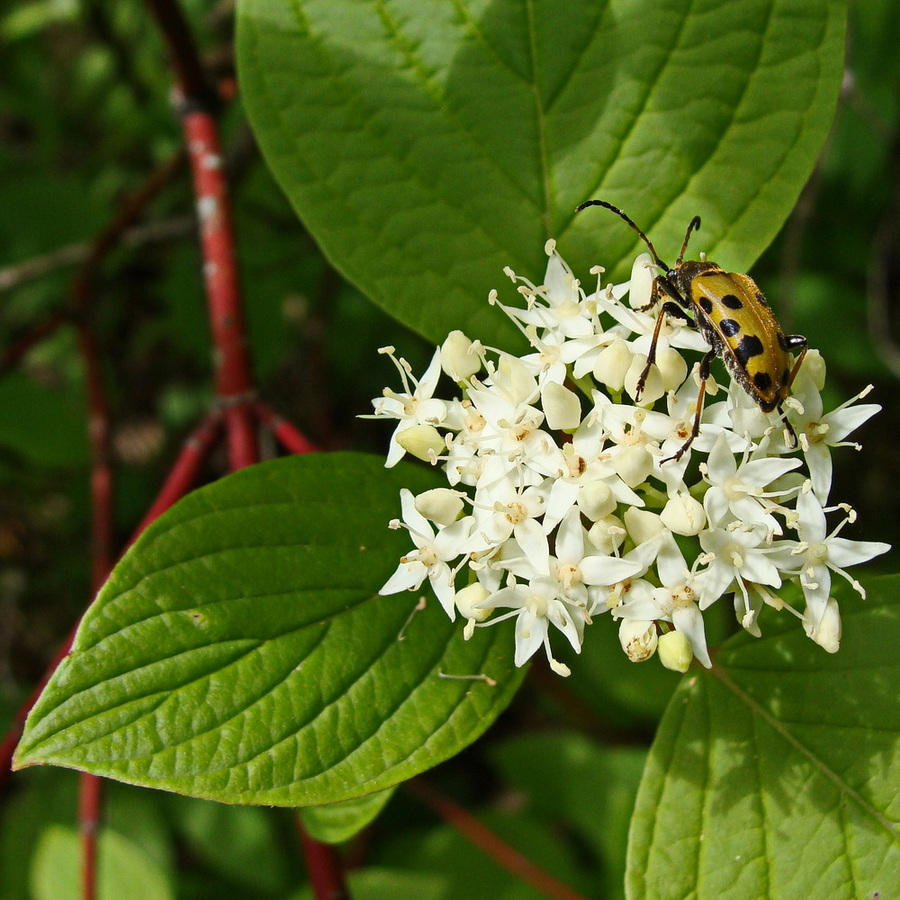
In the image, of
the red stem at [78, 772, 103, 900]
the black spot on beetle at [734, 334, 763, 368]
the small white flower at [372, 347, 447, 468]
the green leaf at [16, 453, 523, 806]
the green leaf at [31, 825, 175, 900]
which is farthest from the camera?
the green leaf at [31, 825, 175, 900]

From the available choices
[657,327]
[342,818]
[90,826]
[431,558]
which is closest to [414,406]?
[431,558]

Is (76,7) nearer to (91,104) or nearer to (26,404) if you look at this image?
(91,104)

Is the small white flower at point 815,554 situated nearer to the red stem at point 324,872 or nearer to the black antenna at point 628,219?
the black antenna at point 628,219

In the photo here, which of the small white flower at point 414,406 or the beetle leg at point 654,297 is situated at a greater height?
the beetle leg at point 654,297

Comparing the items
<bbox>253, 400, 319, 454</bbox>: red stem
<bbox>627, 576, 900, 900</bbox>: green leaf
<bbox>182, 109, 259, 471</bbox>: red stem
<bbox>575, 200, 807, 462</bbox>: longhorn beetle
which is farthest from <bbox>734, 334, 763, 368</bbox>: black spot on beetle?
<bbox>182, 109, 259, 471</bbox>: red stem

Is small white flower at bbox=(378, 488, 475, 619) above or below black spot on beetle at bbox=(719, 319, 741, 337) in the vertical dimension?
below

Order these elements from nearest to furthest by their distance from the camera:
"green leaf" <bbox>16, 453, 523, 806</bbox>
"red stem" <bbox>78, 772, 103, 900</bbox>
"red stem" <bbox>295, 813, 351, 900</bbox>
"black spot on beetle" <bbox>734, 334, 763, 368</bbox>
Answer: "green leaf" <bbox>16, 453, 523, 806</bbox>, "black spot on beetle" <bbox>734, 334, 763, 368</bbox>, "red stem" <bbox>295, 813, 351, 900</bbox>, "red stem" <bbox>78, 772, 103, 900</bbox>

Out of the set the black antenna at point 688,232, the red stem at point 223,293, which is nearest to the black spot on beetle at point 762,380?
the black antenna at point 688,232

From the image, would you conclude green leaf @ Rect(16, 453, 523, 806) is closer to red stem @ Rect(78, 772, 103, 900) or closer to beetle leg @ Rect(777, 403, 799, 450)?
beetle leg @ Rect(777, 403, 799, 450)
